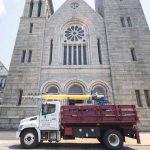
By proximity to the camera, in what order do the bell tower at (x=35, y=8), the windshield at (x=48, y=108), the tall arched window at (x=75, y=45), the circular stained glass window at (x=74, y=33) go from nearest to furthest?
the windshield at (x=48, y=108) → the tall arched window at (x=75, y=45) → the circular stained glass window at (x=74, y=33) → the bell tower at (x=35, y=8)

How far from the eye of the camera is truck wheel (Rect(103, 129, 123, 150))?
8383 millimetres

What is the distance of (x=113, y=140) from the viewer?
28.5 ft

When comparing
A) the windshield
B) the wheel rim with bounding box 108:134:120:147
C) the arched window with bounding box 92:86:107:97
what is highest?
the arched window with bounding box 92:86:107:97

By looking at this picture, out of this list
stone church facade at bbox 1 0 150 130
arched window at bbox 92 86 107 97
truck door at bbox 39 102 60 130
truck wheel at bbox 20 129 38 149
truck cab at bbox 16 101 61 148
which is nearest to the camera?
truck wheel at bbox 20 129 38 149

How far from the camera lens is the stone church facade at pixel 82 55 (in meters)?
17.0

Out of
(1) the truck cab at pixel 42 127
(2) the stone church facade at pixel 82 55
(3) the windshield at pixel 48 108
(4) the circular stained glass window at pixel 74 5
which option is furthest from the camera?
(4) the circular stained glass window at pixel 74 5

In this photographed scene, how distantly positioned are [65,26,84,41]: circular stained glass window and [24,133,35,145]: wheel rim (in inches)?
567

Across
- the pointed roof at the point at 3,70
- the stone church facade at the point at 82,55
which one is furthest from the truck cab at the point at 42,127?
the pointed roof at the point at 3,70

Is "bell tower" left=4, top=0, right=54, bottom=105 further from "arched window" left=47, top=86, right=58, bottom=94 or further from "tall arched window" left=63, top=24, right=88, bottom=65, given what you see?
"tall arched window" left=63, top=24, right=88, bottom=65

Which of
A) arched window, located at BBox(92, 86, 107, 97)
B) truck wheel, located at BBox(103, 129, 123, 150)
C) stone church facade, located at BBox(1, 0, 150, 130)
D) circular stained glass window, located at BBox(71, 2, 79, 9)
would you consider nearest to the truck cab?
truck wheel, located at BBox(103, 129, 123, 150)

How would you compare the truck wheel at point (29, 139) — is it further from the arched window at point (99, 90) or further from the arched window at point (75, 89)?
the arched window at point (99, 90)

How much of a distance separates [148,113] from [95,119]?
31.7 feet

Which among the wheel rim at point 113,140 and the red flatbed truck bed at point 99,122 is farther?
the red flatbed truck bed at point 99,122

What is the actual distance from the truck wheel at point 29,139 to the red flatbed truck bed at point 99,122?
1.63 m
